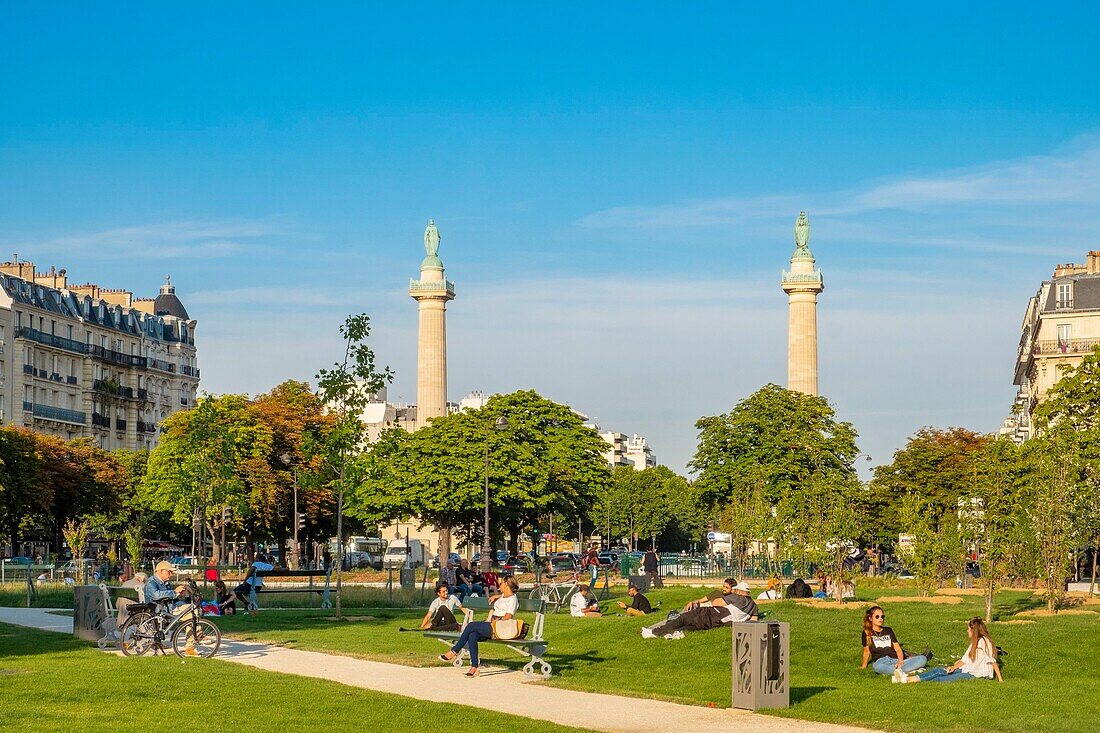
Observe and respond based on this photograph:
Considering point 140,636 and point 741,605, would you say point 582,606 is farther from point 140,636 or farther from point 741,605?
point 140,636

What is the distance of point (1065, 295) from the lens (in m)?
85.1

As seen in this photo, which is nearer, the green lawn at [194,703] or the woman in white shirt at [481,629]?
the green lawn at [194,703]

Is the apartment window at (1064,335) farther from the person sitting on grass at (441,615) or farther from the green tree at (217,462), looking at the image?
the person sitting on grass at (441,615)

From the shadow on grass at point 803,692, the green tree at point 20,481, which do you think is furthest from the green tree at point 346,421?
the green tree at point 20,481

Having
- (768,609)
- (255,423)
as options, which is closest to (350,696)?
(768,609)

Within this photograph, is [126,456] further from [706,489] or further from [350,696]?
[350,696]

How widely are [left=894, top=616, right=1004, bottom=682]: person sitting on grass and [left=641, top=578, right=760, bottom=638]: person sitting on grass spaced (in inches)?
167

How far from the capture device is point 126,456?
8800 cm

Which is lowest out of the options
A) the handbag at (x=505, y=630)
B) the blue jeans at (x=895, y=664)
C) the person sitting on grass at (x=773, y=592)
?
the blue jeans at (x=895, y=664)

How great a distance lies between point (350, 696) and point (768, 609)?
14028 mm

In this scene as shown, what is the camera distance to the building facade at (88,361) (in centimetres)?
9488

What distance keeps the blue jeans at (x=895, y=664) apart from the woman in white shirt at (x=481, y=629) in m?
4.78

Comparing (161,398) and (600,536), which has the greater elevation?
(161,398)

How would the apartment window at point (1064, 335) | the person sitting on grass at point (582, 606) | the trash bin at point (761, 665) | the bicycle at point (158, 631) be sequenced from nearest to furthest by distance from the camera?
the trash bin at point (761, 665) → the bicycle at point (158, 631) → the person sitting on grass at point (582, 606) → the apartment window at point (1064, 335)
